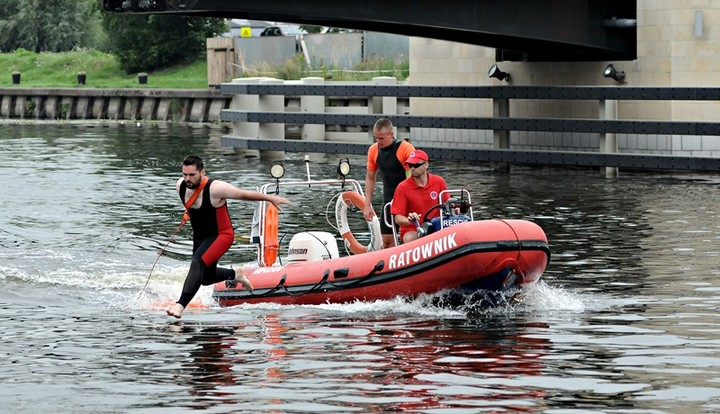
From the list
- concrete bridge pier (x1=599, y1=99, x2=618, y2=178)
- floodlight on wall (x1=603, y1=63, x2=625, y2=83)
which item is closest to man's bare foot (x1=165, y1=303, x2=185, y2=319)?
concrete bridge pier (x1=599, y1=99, x2=618, y2=178)

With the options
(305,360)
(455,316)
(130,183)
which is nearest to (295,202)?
(130,183)

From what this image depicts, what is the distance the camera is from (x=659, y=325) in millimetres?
13875

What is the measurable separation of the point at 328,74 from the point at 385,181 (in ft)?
93.9

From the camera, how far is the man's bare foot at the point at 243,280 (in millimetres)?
15758

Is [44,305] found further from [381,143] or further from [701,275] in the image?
[701,275]

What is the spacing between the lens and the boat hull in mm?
14492

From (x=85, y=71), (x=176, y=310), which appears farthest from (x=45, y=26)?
(x=176, y=310)

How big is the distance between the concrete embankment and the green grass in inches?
64.5

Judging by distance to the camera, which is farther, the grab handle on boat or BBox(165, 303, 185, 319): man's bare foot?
the grab handle on boat

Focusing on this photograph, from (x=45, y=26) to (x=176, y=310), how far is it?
65.1 metres

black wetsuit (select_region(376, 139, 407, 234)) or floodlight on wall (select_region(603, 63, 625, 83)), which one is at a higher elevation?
floodlight on wall (select_region(603, 63, 625, 83))

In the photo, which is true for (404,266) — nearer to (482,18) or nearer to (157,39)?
(482,18)

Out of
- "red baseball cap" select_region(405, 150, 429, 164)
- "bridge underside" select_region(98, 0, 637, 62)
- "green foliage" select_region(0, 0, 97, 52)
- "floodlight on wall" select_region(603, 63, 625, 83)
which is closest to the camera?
"red baseball cap" select_region(405, 150, 429, 164)

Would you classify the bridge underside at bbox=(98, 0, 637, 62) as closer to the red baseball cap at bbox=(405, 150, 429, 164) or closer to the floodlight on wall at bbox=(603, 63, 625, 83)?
the floodlight on wall at bbox=(603, 63, 625, 83)
